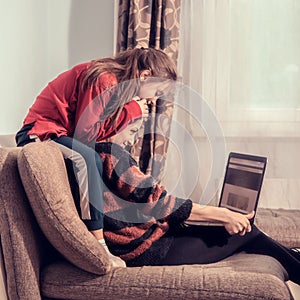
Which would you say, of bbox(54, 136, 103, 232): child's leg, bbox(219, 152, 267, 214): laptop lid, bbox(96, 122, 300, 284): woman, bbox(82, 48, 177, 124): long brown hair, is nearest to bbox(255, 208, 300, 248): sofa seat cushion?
bbox(219, 152, 267, 214): laptop lid

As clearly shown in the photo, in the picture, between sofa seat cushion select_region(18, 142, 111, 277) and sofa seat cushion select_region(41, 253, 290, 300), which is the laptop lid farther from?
sofa seat cushion select_region(18, 142, 111, 277)

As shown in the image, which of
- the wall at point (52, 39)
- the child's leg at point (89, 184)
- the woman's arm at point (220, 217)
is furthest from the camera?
the wall at point (52, 39)

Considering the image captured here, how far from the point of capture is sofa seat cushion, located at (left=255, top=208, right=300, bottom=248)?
2.19 meters

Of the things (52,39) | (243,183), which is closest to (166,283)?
(243,183)

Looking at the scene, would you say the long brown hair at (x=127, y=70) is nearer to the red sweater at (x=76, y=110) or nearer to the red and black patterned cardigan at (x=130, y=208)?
the red sweater at (x=76, y=110)

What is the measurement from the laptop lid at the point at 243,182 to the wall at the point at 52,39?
1.14 meters

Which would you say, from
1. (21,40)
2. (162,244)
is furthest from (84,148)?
(21,40)

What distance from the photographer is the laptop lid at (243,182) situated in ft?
6.56

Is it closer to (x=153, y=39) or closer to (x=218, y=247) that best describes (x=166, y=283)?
(x=218, y=247)

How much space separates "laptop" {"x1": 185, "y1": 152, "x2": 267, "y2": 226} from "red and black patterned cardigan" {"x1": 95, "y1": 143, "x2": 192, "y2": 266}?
26 centimetres

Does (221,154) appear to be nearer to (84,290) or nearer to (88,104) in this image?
(88,104)

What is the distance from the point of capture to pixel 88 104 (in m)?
1.92

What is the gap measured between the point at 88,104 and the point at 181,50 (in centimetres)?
110

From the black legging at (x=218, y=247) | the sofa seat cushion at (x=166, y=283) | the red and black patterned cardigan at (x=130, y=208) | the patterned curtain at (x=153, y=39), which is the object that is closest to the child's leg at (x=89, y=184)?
the red and black patterned cardigan at (x=130, y=208)
